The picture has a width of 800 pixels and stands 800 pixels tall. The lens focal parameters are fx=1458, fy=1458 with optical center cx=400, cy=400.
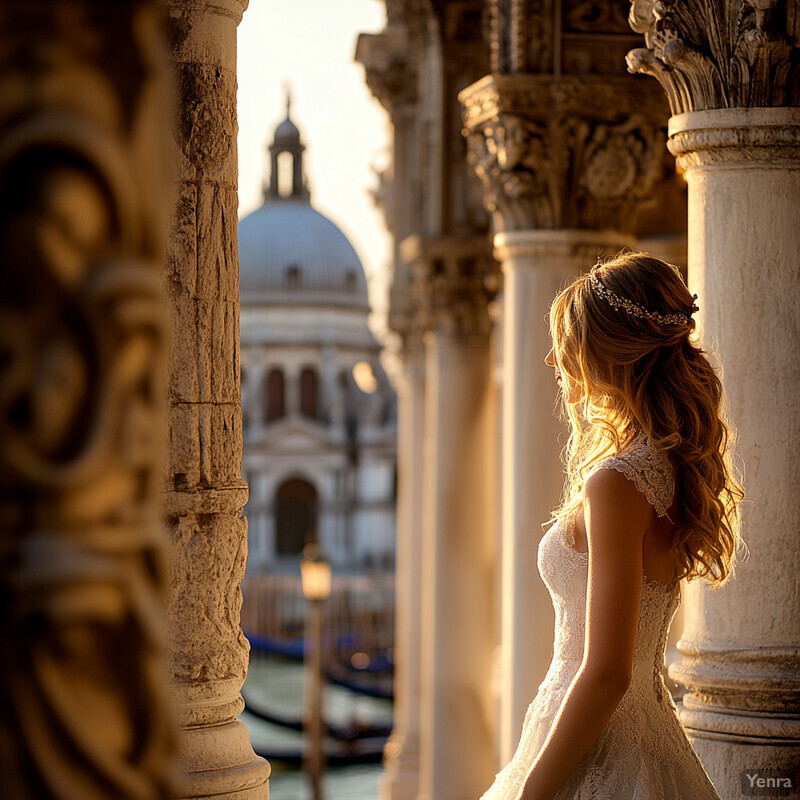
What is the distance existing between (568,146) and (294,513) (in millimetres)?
67636

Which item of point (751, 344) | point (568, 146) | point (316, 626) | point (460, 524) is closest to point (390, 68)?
point (460, 524)

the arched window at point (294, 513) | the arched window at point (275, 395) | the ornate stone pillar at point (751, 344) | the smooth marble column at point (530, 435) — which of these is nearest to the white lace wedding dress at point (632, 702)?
the ornate stone pillar at point (751, 344)

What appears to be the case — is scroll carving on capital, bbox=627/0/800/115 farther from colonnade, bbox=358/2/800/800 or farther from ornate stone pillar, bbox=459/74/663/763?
ornate stone pillar, bbox=459/74/663/763

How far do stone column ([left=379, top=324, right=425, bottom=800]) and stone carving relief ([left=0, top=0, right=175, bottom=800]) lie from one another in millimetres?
13558

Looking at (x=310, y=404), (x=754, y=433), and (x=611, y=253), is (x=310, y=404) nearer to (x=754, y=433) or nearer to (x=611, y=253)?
(x=611, y=253)

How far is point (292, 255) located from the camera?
78.1 metres

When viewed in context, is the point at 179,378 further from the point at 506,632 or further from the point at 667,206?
the point at 667,206

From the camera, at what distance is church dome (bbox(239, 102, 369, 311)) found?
251ft

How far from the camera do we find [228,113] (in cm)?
393

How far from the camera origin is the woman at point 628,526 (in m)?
2.82

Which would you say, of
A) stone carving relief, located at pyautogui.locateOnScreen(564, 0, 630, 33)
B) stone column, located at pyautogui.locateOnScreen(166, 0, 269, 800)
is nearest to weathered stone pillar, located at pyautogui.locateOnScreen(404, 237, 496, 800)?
stone carving relief, located at pyautogui.locateOnScreen(564, 0, 630, 33)

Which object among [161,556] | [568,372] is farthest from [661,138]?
[161,556]

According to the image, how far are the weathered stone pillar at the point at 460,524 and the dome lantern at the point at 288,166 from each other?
69934 mm

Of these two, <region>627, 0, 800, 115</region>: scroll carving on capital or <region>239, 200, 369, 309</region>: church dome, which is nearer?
<region>627, 0, 800, 115</region>: scroll carving on capital
